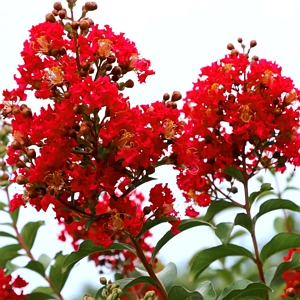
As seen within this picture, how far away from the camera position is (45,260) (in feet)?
10.3

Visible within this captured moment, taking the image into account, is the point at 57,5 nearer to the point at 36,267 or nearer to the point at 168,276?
the point at 168,276

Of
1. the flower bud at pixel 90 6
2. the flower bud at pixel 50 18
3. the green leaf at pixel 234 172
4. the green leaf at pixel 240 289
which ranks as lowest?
the green leaf at pixel 240 289

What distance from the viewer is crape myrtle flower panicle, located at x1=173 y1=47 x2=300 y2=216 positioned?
2416 millimetres

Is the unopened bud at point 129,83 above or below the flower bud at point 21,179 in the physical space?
above

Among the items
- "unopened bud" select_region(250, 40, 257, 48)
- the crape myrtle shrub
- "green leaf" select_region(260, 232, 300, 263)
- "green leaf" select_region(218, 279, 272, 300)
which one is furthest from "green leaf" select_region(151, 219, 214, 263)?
"unopened bud" select_region(250, 40, 257, 48)

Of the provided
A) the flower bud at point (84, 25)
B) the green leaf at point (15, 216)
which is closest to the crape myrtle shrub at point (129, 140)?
the flower bud at point (84, 25)

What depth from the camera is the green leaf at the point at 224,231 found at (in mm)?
2417

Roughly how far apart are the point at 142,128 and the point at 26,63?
18.0 inches

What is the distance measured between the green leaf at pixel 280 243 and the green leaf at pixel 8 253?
119 cm

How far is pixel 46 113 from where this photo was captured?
6.61 feet

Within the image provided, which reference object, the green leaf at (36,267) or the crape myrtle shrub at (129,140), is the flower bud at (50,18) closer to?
the crape myrtle shrub at (129,140)

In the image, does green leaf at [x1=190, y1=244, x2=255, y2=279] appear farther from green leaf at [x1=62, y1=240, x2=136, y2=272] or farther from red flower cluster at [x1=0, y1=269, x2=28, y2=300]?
red flower cluster at [x1=0, y1=269, x2=28, y2=300]

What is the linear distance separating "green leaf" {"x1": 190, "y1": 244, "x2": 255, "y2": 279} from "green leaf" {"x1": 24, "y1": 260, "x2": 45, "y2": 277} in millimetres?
753

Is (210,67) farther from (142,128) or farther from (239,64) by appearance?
(142,128)
